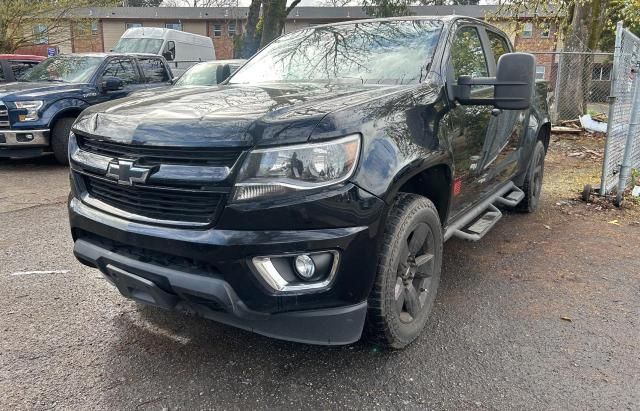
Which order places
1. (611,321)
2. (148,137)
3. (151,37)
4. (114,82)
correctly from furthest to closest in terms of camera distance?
1. (151,37)
2. (114,82)
3. (611,321)
4. (148,137)

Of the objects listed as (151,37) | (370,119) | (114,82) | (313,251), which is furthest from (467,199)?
(151,37)

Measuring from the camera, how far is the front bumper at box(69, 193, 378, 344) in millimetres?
2092

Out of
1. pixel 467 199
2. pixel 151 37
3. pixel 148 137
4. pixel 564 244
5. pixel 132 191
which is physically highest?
pixel 151 37

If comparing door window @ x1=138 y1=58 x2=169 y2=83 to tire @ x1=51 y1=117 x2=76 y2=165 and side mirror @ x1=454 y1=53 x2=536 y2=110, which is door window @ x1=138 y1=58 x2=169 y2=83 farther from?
side mirror @ x1=454 y1=53 x2=536 y2=110

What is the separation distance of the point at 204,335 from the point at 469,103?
83.9 inches

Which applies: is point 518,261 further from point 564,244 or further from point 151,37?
point 151,37

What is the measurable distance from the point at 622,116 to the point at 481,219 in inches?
123

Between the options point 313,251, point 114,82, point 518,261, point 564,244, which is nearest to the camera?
point 313,251

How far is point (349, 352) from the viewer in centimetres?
274

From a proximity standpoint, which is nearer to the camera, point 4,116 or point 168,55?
point 4,116

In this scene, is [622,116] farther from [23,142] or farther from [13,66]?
[13,66]

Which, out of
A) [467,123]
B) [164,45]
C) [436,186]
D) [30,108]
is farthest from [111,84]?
[164,45]

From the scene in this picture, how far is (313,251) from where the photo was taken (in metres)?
2.10

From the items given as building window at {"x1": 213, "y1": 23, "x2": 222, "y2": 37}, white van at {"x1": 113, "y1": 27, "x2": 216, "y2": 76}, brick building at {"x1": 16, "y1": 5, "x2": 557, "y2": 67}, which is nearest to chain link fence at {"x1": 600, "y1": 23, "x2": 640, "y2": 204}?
white van at {"x1": 113, "y1": 27, "x2": 216, "y2": 76}
